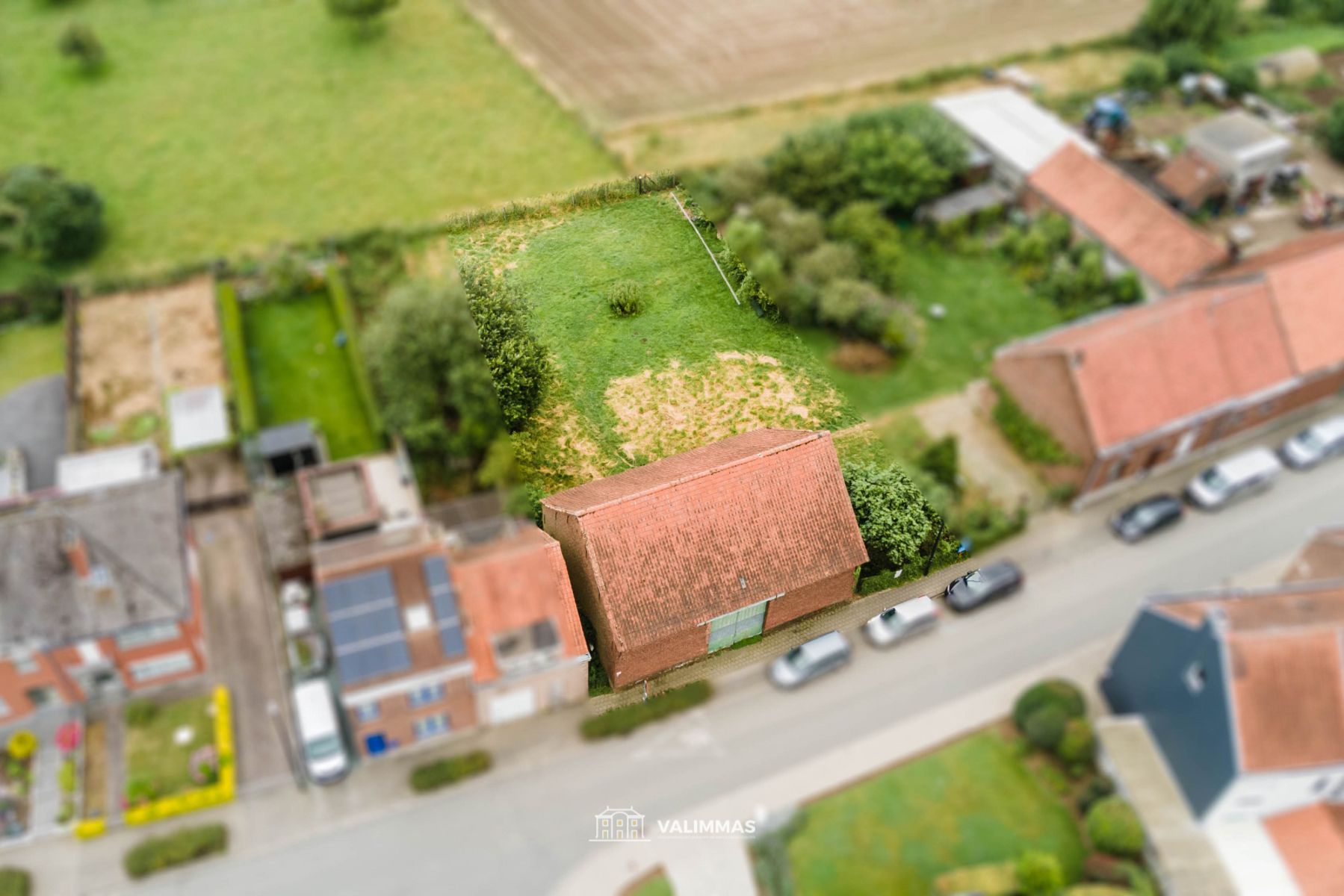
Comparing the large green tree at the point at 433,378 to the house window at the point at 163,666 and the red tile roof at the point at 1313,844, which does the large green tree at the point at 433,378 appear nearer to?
the house window at the point at 163,666

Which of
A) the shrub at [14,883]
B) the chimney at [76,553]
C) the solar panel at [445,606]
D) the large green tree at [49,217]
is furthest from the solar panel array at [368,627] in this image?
the large green tree at [49,217]

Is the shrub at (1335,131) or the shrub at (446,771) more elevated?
the shrub at (1335,131)

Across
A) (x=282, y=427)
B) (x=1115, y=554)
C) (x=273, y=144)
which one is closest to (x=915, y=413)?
(x=1115, y=554)

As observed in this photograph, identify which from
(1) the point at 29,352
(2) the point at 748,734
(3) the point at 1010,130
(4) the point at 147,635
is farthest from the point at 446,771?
(3) the point at 1010,130

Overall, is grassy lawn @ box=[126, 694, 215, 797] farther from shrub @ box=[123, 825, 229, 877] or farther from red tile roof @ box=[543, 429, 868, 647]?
red tile roof @ box=[543, 429, 868, 647]

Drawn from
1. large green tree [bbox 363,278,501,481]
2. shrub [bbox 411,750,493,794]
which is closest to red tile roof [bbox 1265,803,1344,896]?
shrub [bbox 411,750,493,794]

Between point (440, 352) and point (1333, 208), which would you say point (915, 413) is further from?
point (1333, 208)
